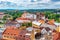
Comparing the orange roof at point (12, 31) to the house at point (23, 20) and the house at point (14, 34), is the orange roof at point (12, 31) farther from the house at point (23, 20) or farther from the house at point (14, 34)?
the house at point (23, 20)

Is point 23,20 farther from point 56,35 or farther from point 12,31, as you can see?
point 56,35

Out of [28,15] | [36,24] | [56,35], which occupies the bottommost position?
[56,35]

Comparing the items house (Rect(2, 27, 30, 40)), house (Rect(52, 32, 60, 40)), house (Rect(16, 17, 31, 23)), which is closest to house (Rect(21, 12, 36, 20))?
house (Rect(16, 17, 31, 23))

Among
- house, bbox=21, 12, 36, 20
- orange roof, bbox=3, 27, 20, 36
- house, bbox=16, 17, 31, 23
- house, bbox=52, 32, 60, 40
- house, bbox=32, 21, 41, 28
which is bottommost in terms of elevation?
house, bbox=52, 32, 60, 40

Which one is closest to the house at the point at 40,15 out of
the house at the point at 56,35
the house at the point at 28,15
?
the house at the point at 28,15

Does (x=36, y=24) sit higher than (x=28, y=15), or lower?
lower

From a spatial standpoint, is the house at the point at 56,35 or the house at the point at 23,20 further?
the house at the point at 23,20

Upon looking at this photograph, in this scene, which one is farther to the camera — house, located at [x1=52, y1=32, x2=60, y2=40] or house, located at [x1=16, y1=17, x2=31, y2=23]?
house, located at [x1=16, y1=17, x2=31, y2=23]

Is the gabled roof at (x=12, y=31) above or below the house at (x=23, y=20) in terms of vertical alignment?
below

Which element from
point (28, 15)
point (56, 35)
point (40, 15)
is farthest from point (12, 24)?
point (56, 35)

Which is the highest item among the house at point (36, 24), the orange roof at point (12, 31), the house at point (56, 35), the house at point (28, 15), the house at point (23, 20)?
the house at point (28, 15)

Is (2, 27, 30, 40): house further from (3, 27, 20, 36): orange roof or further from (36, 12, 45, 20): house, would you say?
(36, 12, 45, 20): house

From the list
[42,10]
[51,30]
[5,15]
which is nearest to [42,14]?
[42,10]

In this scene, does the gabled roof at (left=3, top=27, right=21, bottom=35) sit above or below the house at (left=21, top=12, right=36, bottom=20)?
below
